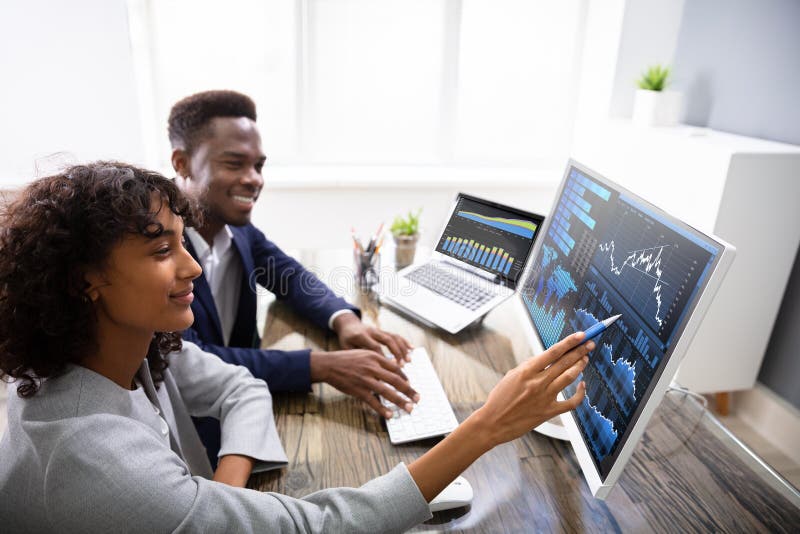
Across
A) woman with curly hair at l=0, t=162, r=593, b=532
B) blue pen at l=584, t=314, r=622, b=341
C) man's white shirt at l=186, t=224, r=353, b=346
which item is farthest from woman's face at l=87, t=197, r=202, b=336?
man's white shirt at l=186, t=224, r=353, b=346

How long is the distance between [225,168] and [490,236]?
0.70 m

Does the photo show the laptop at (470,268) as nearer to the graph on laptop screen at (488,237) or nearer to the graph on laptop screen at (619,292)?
the graph on laptop screen at (488,237)

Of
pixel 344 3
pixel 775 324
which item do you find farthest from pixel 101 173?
pixel 344 3

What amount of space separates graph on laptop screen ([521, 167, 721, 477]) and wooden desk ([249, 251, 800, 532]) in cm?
12

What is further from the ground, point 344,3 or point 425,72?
point 344,3

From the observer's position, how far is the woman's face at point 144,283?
26.6 inches

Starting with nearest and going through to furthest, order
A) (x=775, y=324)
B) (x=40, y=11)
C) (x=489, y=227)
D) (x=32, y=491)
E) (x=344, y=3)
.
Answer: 1. (x=32, y=491)
2. (x=489, y=227)
3. (x=775, y=324)
4. (x=40, y=11)
5. (x=344, y=3)

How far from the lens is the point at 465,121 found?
3.21 metres

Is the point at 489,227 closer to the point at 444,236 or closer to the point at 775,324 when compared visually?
the point at 444,236

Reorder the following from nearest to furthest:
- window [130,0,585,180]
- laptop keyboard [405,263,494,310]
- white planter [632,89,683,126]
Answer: laptop keyboard [405,263,494,310] < white planter [632,89,683,126] < window [130,0,585,180]

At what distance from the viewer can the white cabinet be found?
5.88ft

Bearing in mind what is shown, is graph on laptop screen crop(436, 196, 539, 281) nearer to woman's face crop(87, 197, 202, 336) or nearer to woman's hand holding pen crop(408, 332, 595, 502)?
woman's hand holding pen crop(408, 332, 595, 502)

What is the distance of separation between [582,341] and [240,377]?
0.59 m

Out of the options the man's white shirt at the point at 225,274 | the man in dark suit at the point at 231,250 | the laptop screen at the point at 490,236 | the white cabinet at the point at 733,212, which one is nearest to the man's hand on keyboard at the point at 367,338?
the man in dark suit at the point at 231,250
